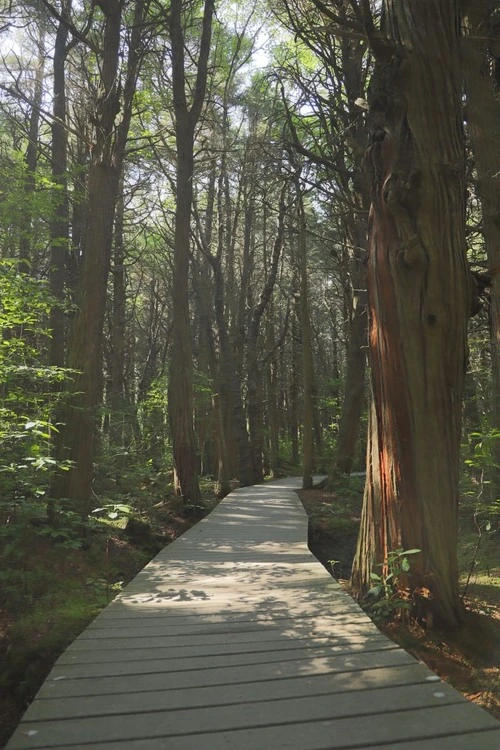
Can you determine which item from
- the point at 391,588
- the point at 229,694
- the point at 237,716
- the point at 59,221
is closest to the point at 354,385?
the point at 59,221

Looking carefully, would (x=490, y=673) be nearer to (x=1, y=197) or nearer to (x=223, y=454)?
(x=223, y=454)

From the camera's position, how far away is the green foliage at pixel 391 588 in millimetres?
3977

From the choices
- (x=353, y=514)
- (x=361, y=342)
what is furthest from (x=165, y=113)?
(x=353, y=514)

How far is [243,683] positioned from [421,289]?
3138 mm

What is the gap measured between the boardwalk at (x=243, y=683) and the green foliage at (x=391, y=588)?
250mm

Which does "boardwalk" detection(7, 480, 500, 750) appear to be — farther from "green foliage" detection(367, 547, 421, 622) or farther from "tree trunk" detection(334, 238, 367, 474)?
"tree trunk" detection(334, 238, 367, 474)

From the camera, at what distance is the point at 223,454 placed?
13930mm

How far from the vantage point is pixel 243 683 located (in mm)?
2770

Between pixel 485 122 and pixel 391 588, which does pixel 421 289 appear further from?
pixel 485 122

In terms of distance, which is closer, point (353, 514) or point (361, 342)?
point (353, 514)

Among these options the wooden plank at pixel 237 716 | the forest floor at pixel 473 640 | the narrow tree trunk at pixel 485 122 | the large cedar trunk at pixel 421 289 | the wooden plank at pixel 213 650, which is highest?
the narrow tree trunk at pixel 485 122

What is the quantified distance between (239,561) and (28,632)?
236 cm

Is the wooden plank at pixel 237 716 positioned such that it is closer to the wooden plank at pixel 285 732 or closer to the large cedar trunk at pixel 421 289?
the wooden plank at pixel 285 732

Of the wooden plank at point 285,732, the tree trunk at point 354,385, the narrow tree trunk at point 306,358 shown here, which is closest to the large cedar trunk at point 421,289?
the wooden plank at point 285,732
